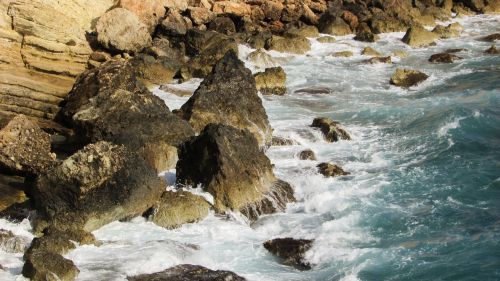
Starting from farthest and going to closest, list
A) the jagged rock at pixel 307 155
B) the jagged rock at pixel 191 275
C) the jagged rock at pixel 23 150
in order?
1. the jagged rock at pixel 307 155
2. the jagged rock at pixel 23 150
3. the jagged rock at pixel 191 275

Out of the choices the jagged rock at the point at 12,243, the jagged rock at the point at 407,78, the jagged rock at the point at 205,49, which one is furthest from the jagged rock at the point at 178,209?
the jagged rock at the point at 407,78

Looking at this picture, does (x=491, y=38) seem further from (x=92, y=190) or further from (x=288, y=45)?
(x=92, y=190)

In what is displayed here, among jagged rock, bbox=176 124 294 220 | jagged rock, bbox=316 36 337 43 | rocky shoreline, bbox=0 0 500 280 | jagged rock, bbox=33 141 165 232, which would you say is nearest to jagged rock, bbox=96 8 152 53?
rocky shoreline, bbox=0 0 500 280

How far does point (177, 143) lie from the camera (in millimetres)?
16500

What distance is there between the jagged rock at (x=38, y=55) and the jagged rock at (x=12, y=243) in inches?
317

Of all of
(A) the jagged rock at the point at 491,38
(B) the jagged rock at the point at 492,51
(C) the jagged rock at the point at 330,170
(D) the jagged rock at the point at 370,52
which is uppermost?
(A) the jagged rock at the point at 491,38

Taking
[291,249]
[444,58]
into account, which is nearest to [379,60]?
[444,58]

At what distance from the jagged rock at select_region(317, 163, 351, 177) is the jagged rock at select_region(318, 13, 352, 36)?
883 inches

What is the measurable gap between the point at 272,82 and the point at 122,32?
8382mm

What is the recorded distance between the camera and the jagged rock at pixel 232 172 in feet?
46.5

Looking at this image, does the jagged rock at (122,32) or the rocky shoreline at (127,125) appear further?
the jagged rock at (122,32)

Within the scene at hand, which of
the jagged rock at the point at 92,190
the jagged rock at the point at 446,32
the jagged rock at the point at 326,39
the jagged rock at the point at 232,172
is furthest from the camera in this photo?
the jagged rock at the point at 446,32

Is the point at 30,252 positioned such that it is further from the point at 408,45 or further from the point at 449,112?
the point at 408,45

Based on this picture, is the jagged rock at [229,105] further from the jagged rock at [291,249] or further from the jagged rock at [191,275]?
the jagged rock at [191,275]
